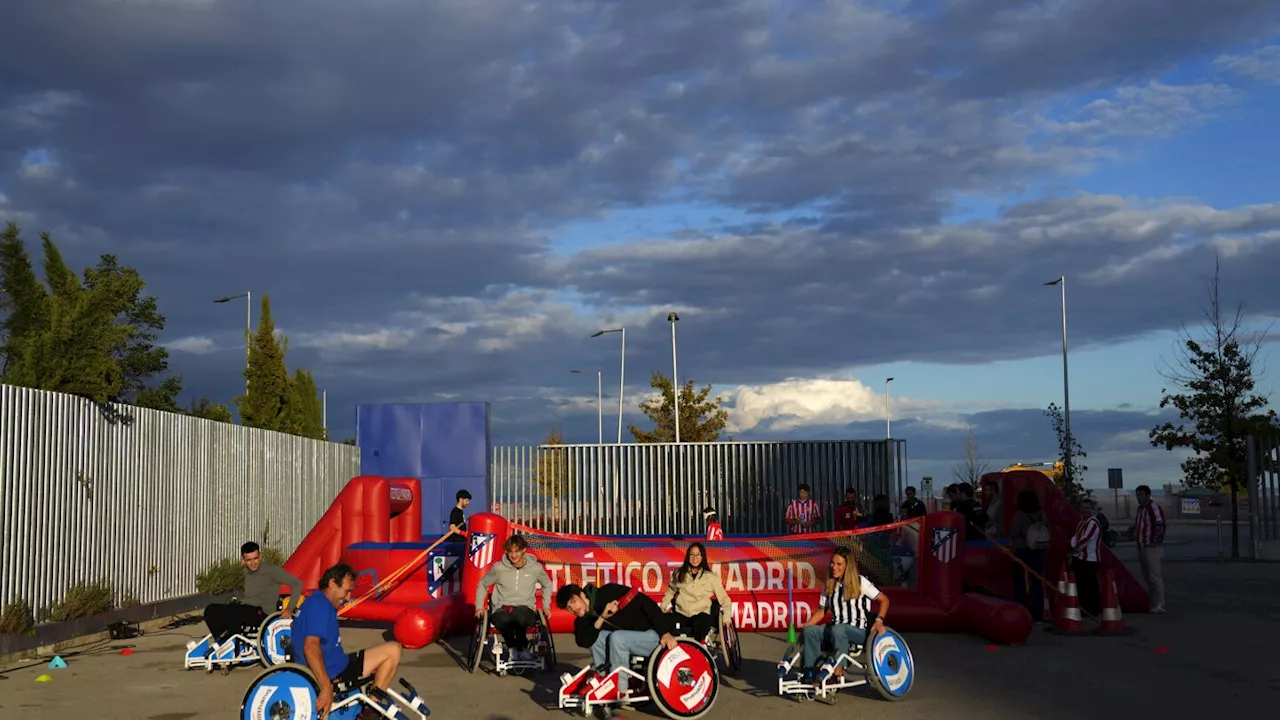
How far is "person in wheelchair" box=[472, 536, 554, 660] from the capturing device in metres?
12.6

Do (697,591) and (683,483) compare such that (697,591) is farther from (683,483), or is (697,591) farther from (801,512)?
(683,483)

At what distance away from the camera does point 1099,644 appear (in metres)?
14.6

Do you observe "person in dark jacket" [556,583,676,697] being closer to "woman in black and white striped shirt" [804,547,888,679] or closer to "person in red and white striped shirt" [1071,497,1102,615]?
"woman in black and white striped shirt" [804,547,888,679]

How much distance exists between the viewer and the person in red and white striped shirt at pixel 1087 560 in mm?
15859

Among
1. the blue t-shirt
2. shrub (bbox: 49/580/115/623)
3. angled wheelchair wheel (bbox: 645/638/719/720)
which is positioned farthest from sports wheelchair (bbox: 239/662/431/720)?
shrub (bbox: 49/580/115/623)

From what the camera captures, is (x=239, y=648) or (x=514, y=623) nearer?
(x=514, y=623)

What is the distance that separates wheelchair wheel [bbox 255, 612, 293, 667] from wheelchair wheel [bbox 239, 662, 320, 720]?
13.2 ft

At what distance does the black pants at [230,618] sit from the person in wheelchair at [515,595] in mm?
2314

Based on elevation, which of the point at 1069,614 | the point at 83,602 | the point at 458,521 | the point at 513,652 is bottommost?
the point at 1069,614

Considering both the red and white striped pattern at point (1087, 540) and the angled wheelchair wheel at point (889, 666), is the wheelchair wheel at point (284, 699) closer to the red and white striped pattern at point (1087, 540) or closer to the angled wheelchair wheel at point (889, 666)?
the angled wheelchair wheel at point (889, 666)

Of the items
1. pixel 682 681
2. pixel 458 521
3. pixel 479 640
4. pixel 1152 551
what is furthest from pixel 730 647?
pixel 1152 551

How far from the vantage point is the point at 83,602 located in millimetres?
15508

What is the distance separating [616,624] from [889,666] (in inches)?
97.2

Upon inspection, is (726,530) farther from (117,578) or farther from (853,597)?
(853,597)
